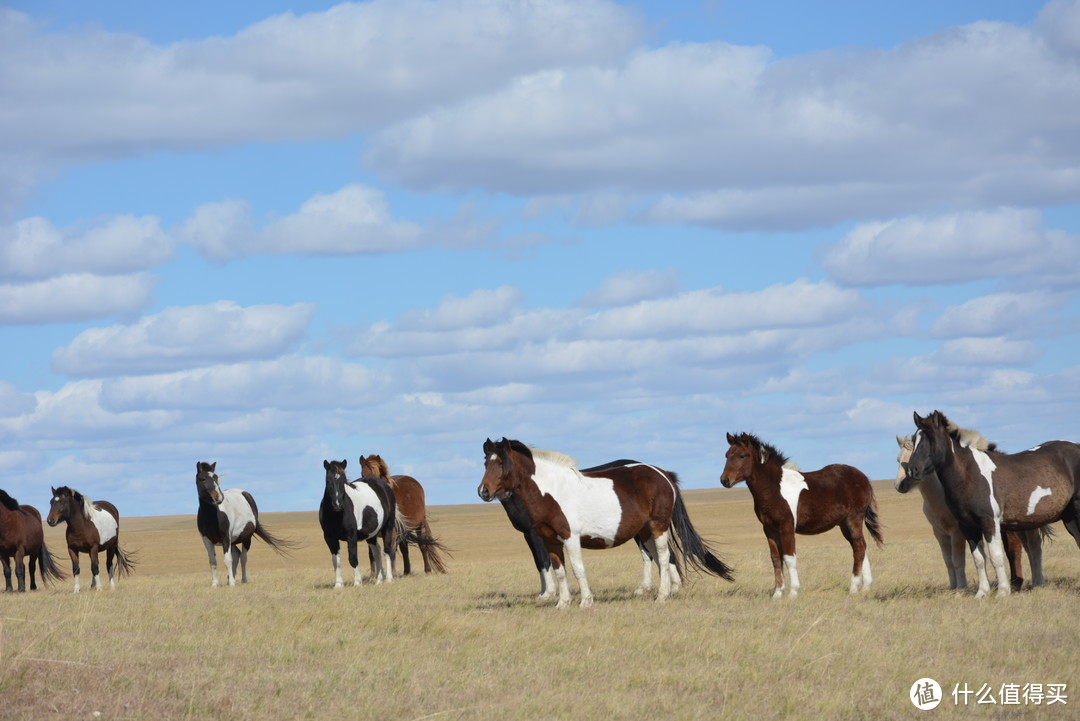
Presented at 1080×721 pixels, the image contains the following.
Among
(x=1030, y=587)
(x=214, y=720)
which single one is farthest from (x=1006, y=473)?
(x=214, y=720)

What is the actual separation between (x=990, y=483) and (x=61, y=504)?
16.0 meters

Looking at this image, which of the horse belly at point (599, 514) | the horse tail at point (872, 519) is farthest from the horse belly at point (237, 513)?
the horse tail at point (872, 519)

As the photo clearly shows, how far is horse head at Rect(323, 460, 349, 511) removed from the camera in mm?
19812

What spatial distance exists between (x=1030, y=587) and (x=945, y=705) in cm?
739

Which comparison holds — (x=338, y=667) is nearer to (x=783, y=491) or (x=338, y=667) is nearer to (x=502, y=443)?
(x=502, y=443)

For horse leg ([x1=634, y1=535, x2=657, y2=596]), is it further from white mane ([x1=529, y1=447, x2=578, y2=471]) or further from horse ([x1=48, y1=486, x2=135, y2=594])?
horse ([x1=48, y1=486, x2=135, y2=594])

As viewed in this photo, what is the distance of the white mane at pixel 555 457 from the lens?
49.4 ft

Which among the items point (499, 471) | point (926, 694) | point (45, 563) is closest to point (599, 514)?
point (499, 471)

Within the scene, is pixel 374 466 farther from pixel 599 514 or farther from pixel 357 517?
pixel 599 514

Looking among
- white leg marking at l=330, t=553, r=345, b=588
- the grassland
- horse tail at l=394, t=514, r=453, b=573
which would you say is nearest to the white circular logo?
the grassland

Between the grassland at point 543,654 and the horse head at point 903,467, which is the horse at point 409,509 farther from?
the horse head at point 903,467

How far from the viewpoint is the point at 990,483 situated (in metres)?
14.6

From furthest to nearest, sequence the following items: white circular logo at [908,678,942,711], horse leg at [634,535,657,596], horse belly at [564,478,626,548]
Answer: horse leg at [634,535,657,596] → horse belly at [564,478,626,548] → white circular logo at [908,678,942,711]

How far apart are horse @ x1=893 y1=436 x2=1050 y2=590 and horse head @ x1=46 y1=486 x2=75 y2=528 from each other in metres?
14.8
